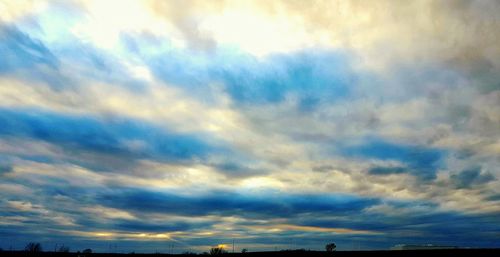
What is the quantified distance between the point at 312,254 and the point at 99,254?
171ft

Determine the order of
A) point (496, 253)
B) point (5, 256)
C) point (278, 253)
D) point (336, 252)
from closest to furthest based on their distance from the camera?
point (496, 253) → point (336, 252) → point (278, 253) → point (5, 256)

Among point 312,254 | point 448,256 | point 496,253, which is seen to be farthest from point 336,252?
point 496,253

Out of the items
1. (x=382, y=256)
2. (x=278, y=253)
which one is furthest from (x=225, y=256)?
(x=382, y=256)

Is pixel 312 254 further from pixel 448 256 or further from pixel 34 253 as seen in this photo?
pixel 34 253

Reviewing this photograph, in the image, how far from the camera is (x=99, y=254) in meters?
87.6

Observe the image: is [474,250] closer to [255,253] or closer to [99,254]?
[255,253]

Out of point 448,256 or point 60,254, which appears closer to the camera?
point 448,256

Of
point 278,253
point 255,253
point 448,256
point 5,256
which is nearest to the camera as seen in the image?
point 448,256

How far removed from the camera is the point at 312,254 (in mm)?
57562

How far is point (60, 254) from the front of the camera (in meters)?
90.9

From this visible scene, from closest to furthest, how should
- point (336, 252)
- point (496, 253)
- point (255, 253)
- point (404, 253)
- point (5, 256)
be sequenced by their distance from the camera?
1. point (496, 253)
2. point (404, 253)
3. point (336, 252)
4. point (255, 253)
5. point (5, 256)

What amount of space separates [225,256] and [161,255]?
18.5 meters

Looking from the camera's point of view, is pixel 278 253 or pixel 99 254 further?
pixel 99 254

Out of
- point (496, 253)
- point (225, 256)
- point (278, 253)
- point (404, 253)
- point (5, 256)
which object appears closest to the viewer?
point (496, 253)
